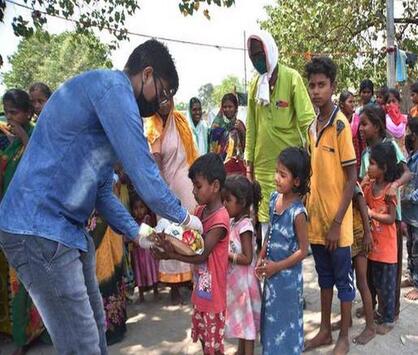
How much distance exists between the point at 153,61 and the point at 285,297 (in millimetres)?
1473

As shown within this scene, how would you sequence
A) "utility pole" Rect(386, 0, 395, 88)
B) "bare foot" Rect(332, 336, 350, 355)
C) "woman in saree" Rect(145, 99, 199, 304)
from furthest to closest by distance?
1. "utility pole" Rect(386, 0, 395, 88)
2. "woman in saree" Rect(145, 99, 199, 304)
3. "bare foot" Rect(332, 336, 350, 355)

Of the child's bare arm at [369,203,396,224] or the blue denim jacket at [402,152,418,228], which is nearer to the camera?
the child's bare arm at [369,203,396,224]

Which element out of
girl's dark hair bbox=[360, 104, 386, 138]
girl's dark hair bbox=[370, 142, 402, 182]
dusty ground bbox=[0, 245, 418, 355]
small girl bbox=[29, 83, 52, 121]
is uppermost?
small girl bbox=[29, 83, 52, 121]

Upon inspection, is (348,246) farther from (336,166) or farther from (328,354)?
(328,354)

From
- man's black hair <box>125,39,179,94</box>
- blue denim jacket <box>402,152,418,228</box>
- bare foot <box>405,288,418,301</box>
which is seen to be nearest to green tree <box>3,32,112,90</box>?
blue denim jacket <box>402,152,418,228</box>

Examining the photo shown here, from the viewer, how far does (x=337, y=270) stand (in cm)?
287

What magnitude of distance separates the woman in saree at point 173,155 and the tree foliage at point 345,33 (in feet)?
25.0

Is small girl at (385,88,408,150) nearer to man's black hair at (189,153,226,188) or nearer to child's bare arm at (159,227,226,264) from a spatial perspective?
man's black hair at (189,153,226,188)

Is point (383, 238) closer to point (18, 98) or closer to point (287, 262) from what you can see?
point (287, 262)

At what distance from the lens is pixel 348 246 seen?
2820 mm

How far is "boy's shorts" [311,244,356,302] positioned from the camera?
9.30ft

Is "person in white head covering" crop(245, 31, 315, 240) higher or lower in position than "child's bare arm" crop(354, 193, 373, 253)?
higher

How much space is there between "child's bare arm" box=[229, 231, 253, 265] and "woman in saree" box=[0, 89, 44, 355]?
1.47m

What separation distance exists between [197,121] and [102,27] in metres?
1.82
